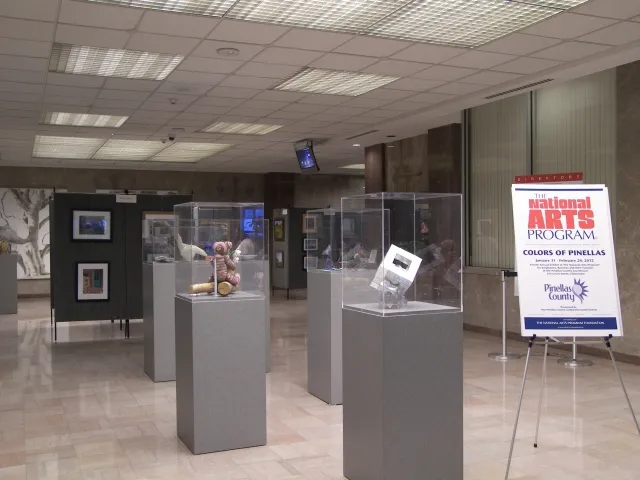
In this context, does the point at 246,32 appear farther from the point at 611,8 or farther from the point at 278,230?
the point at 278,230

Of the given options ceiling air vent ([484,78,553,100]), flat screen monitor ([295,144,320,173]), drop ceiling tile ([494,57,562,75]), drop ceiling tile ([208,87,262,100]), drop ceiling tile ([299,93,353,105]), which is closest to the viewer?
drop ceiling tile ([494,57,562,75])

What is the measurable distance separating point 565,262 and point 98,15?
4248 mm

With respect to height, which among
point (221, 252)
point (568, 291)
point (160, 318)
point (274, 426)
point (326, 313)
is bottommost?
point (274, 426)

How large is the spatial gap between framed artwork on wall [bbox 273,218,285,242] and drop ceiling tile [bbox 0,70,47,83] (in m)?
10.1

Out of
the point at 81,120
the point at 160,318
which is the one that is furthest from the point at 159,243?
the point at 81,120

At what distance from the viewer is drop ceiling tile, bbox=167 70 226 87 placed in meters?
7.83

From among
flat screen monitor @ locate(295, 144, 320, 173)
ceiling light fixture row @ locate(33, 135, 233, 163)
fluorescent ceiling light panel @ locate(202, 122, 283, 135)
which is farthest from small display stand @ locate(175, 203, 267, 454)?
ceiling light fixture row @ locate(33, 135, 233, 163)

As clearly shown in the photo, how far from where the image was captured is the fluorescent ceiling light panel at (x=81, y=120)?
34.7 feet

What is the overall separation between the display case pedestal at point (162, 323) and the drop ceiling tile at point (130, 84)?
230 centimetres

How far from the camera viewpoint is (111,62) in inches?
288

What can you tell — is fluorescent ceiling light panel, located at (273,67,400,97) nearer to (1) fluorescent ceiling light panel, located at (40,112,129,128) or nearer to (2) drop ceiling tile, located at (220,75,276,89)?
(2) drop ceiling tile, located at (220,75,276,89)

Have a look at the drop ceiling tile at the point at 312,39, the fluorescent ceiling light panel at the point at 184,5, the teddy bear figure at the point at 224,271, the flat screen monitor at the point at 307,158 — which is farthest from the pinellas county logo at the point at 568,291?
the flat screen monitor at the point at 307,158

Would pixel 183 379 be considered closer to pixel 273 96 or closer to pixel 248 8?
pixel 248 8

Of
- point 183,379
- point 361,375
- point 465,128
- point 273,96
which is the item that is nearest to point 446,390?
point 361,375
